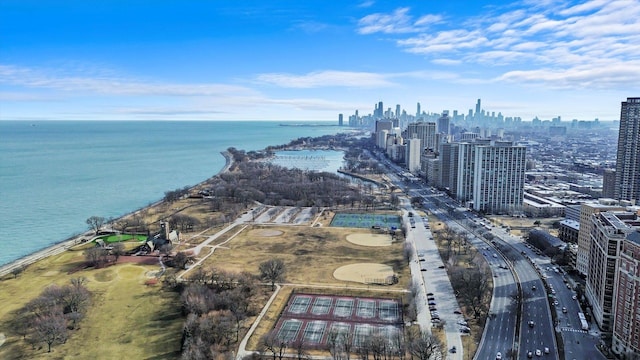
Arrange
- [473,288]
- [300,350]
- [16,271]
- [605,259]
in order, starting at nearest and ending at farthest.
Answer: [300,350], [605,259], [473,288], [16,271]

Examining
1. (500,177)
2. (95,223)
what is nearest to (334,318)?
(95,223)

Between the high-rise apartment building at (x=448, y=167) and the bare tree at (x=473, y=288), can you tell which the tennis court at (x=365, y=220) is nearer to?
the bare tree at (x=473, y=288)

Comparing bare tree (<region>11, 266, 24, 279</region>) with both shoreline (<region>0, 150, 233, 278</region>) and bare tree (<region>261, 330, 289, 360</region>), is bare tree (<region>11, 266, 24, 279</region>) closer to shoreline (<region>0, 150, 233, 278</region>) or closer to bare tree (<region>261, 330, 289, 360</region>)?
shoreline (<region>0, 150, 233, 278</region>)

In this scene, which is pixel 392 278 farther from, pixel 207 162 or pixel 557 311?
pixel 207 162

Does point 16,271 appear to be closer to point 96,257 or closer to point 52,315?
point 96,257

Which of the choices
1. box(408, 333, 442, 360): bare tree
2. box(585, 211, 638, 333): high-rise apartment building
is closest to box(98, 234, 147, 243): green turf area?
box(408, 333, 442, 360): bare tree
